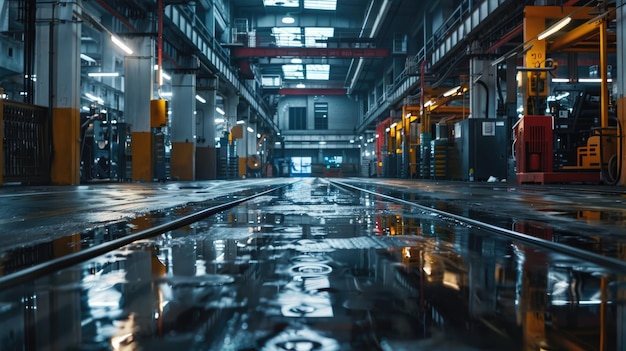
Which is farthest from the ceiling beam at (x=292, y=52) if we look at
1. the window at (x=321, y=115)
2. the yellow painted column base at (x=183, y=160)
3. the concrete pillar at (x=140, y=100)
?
the window at (x=321, y=115)

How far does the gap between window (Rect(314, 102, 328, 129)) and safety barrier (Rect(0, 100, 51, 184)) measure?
38.0m

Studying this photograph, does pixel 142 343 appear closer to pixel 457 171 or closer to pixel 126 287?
pixel 126 287

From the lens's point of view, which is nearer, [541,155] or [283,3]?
[541,155]

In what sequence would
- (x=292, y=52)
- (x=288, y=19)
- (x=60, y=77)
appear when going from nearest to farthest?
1. (x=60, y=77)
2. (x=292, y=52)
3. (x=288, y=19)

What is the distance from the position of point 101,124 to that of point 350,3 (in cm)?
1857

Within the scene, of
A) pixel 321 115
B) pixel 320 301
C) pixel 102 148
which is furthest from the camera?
pixel 321 115

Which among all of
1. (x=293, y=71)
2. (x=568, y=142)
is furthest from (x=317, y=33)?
(x=568, y=142)

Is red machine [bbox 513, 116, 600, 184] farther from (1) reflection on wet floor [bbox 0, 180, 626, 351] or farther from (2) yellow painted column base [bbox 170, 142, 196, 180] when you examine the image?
(2) yellow painted column base [bbox 170, 142, 196, 180]

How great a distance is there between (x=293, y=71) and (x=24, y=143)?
97.2 feet

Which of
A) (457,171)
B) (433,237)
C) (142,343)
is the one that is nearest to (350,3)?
(457,171)

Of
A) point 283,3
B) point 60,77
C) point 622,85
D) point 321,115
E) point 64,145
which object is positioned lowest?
point 64,145

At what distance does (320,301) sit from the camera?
1.44 m

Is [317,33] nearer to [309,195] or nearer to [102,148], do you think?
[102,148]

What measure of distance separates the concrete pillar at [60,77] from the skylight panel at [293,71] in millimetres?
26162
